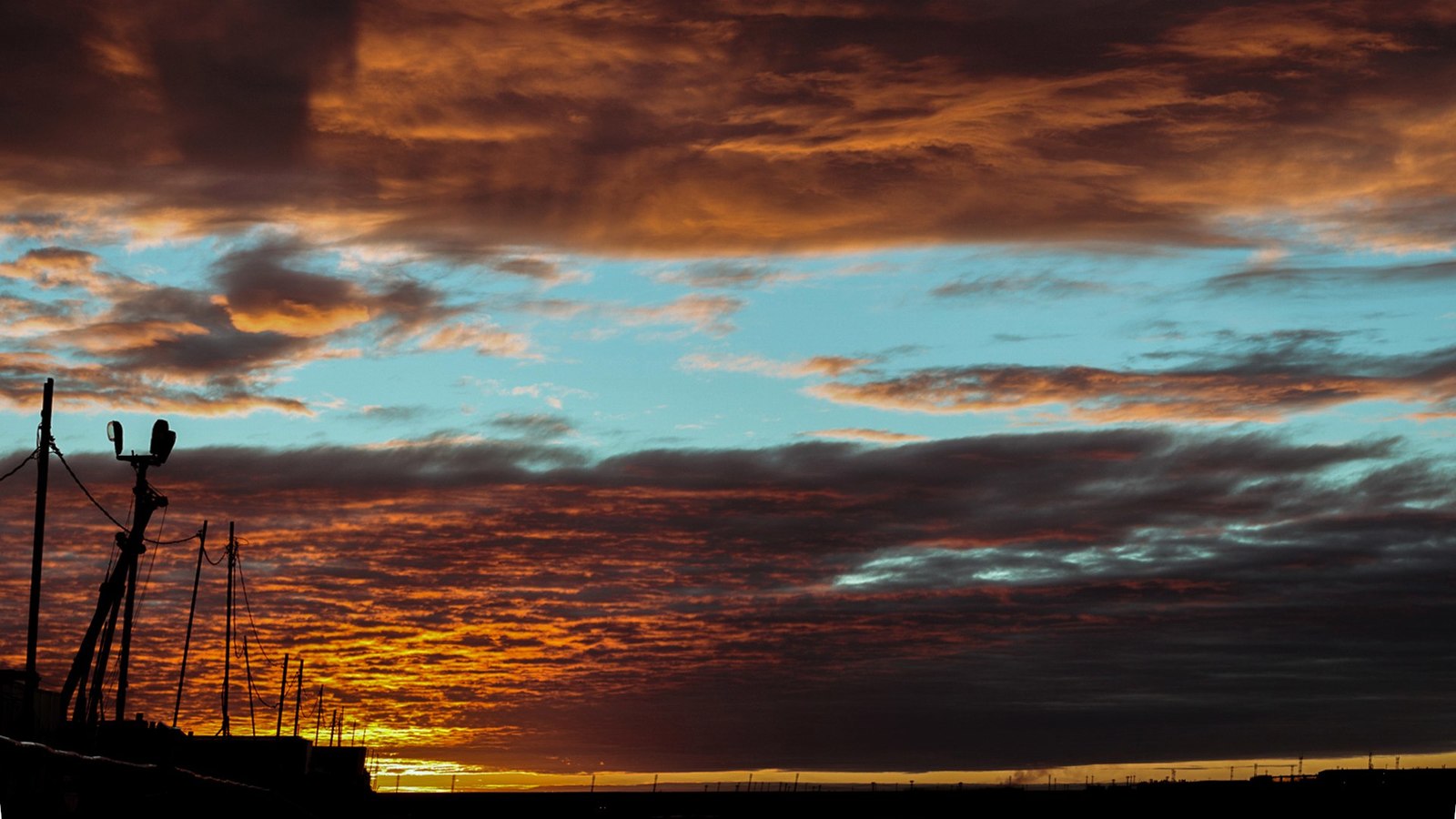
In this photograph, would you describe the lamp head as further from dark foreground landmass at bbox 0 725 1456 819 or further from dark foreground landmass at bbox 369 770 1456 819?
dark foreground landmass at bbox 369 770 1456 819

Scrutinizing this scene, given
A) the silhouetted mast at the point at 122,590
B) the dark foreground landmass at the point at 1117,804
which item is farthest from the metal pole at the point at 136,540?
the dark foreground landmass at the point at 1117,804

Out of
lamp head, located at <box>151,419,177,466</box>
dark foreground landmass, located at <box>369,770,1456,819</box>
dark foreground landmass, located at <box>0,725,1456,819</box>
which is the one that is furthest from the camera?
dark foreground landmass, located at <box>369,770,1456,819</box>

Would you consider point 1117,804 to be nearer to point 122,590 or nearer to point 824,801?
point 824,801

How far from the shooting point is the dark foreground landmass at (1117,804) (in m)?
125

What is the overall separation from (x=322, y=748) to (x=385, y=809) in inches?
971

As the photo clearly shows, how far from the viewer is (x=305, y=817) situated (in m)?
28.8

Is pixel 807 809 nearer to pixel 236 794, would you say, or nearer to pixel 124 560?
pixel 124 560

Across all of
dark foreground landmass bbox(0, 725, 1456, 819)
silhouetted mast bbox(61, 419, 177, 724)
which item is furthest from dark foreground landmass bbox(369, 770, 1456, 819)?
silhouetted mast bbox(61, 419, 177, 724)

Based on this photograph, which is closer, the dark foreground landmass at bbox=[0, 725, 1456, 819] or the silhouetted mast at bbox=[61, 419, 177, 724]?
the dark foreground landmass at bbox=[0, 725, 1456, 819]

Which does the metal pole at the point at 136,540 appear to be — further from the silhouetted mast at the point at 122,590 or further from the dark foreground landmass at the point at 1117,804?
the dark foreground landmass at the point at 1117,804

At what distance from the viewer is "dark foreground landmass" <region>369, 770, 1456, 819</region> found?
125 metres

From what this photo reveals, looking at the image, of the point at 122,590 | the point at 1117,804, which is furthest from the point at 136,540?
the point at 1117,804

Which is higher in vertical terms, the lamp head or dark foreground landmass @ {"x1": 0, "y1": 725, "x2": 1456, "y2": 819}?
the lamp head

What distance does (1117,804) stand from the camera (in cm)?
14825
